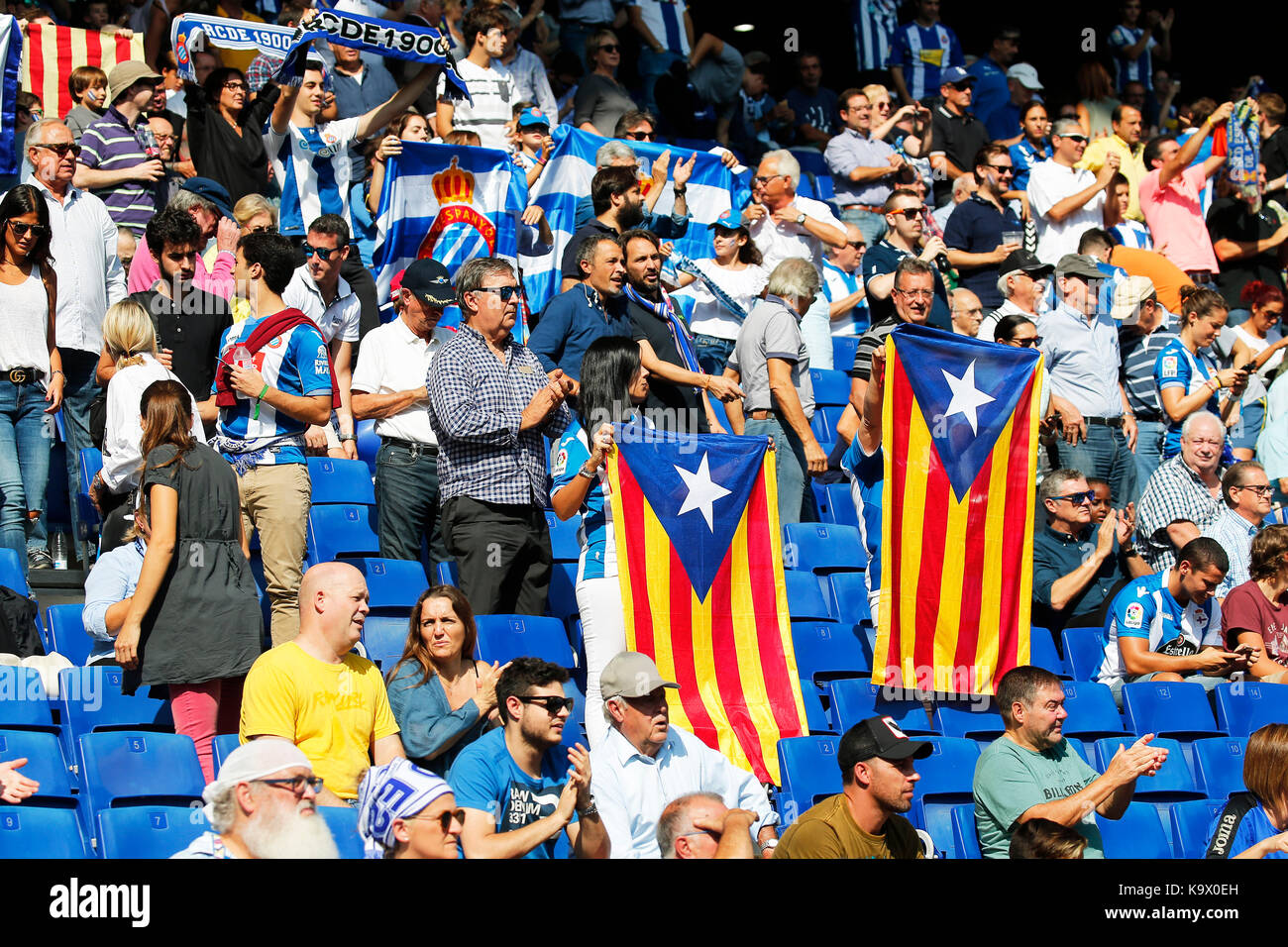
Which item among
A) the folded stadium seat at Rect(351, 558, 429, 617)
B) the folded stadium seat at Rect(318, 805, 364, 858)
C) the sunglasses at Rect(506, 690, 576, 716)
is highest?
the folded stadium seat at Rect(351, 558, 429, 617)

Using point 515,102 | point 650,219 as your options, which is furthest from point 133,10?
point 650,219

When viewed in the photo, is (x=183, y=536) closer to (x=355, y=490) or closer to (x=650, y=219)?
(x=355, y=490)

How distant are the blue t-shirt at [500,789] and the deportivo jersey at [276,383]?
193 centimetres

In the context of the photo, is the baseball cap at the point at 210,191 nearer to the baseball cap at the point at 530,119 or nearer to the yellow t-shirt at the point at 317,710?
the baseball cap at the point at 530,119

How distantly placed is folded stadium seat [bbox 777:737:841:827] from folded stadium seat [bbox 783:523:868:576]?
1.95 meters

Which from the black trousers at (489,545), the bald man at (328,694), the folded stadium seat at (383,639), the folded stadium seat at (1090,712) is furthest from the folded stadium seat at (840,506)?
the bald man at (328,694)

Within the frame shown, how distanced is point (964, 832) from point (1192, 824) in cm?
103

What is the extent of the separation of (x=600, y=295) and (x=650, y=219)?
1955 mm

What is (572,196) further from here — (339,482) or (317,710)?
(317,710)

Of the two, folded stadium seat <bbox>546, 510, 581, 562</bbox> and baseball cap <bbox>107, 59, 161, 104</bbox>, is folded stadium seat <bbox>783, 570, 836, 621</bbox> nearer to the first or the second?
folded stadium seat <bbox>546, 510, 581, 562</bbox>

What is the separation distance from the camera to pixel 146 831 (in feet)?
15.5

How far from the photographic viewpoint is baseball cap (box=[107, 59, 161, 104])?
392 inches

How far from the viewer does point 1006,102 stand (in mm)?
14766

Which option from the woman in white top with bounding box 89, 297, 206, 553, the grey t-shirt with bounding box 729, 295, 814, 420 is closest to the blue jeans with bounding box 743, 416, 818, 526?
the grey t-shirt with bounding box 729, 295, 814, 420
